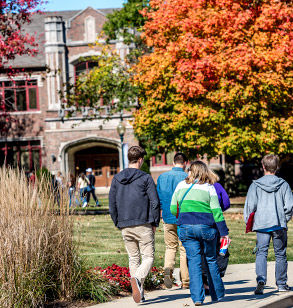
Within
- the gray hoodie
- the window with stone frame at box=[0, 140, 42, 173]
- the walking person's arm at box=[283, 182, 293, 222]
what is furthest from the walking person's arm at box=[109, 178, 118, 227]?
the window with stone frame at box=[0, 140, 42, 173]

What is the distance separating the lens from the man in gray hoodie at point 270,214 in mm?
7461

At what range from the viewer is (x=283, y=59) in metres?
18.4

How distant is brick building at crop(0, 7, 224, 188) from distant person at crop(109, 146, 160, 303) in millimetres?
26010

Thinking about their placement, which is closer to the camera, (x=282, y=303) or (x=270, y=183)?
(x=282, y=303)

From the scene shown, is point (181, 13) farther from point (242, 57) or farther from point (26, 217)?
point (26, 217)

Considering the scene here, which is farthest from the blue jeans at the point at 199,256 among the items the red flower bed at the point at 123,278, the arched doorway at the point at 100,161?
the arched doorway at the point at 100,161

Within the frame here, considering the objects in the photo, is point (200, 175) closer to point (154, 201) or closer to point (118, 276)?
point (154, 201)

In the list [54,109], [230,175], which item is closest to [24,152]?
[54,109]

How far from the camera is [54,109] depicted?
33750 millimetres

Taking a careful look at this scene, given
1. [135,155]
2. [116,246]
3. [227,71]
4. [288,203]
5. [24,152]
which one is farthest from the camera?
[24,152]

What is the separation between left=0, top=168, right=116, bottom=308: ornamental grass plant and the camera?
21.3 feet

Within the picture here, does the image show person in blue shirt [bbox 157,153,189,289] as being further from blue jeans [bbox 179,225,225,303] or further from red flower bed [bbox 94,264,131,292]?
blue jeans [bbox 179,225,225,303]

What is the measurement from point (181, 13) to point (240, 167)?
19664mm

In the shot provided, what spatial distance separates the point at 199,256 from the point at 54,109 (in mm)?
27809
